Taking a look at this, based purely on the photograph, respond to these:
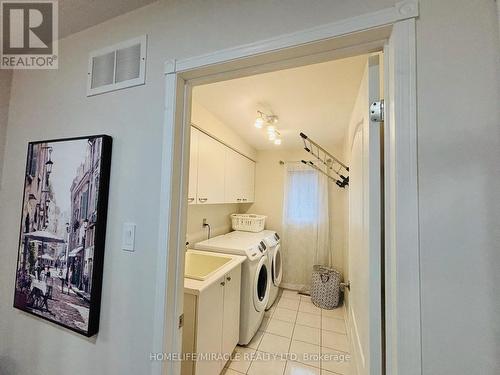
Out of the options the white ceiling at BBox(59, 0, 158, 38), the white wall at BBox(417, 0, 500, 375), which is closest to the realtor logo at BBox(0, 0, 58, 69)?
the white ceiling at BBox(59, 0, 158, 38)

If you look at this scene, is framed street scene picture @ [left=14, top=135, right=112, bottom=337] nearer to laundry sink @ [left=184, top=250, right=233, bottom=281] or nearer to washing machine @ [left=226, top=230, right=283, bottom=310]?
laundry sink @ [left=184, top=250, right=233, bottom=281]

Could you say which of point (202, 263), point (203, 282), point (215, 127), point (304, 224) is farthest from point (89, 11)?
point (304, 224)

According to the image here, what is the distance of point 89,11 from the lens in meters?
1.01

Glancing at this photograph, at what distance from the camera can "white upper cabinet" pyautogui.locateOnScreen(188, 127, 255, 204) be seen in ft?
6.13

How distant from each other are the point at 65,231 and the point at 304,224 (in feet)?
10.1

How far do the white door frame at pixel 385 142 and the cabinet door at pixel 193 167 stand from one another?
2.93 ft

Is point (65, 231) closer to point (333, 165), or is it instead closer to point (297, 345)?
point (297, 345)

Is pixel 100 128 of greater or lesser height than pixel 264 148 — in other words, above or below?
below

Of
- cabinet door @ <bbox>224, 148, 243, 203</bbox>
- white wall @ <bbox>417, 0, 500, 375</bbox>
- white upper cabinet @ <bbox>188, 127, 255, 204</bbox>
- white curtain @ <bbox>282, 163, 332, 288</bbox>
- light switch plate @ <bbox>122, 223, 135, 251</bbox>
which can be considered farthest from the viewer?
white curtain @ <bbox>282, 163, 332, 288</bbox>

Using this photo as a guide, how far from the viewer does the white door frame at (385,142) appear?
0.57 meters

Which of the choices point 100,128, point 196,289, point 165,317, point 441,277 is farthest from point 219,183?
point 441,277

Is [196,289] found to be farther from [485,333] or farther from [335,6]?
[335,6]

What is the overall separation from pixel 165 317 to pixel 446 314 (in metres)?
0.93

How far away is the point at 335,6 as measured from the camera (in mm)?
688
